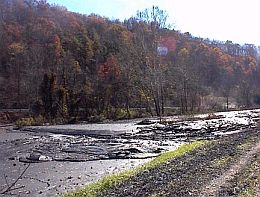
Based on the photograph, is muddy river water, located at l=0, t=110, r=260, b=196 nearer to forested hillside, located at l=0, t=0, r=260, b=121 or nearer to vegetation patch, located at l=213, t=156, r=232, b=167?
vegetation patch, located at l=213, t=156, r=232, b=167

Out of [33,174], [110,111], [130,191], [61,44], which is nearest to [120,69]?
[110,111]

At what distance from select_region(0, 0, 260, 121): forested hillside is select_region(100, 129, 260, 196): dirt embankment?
4370 centimetres

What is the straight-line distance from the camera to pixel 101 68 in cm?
9138

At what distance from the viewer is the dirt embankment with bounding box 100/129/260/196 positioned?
496 inches

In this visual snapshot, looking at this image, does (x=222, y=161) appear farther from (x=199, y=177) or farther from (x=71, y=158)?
(x=71, y=158)

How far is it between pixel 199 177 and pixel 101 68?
255 feet

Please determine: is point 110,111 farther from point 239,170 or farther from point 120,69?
point 239,170

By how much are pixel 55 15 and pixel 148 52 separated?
5288 cm

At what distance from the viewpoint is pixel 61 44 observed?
106000 millimetres

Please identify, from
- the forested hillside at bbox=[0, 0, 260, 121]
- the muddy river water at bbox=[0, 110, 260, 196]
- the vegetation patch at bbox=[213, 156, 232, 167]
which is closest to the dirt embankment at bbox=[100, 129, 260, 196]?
the vegetation patch at bbox=[213, 156, 232, 167]

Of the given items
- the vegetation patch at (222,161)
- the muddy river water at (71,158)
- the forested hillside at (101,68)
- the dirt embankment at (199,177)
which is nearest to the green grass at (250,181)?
the dirt embankment at (199,177)

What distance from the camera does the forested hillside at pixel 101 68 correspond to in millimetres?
71062

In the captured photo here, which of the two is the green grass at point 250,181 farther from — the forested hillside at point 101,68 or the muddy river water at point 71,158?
the forested hillside at point 101,68

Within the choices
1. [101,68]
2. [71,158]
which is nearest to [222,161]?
[71,158]
